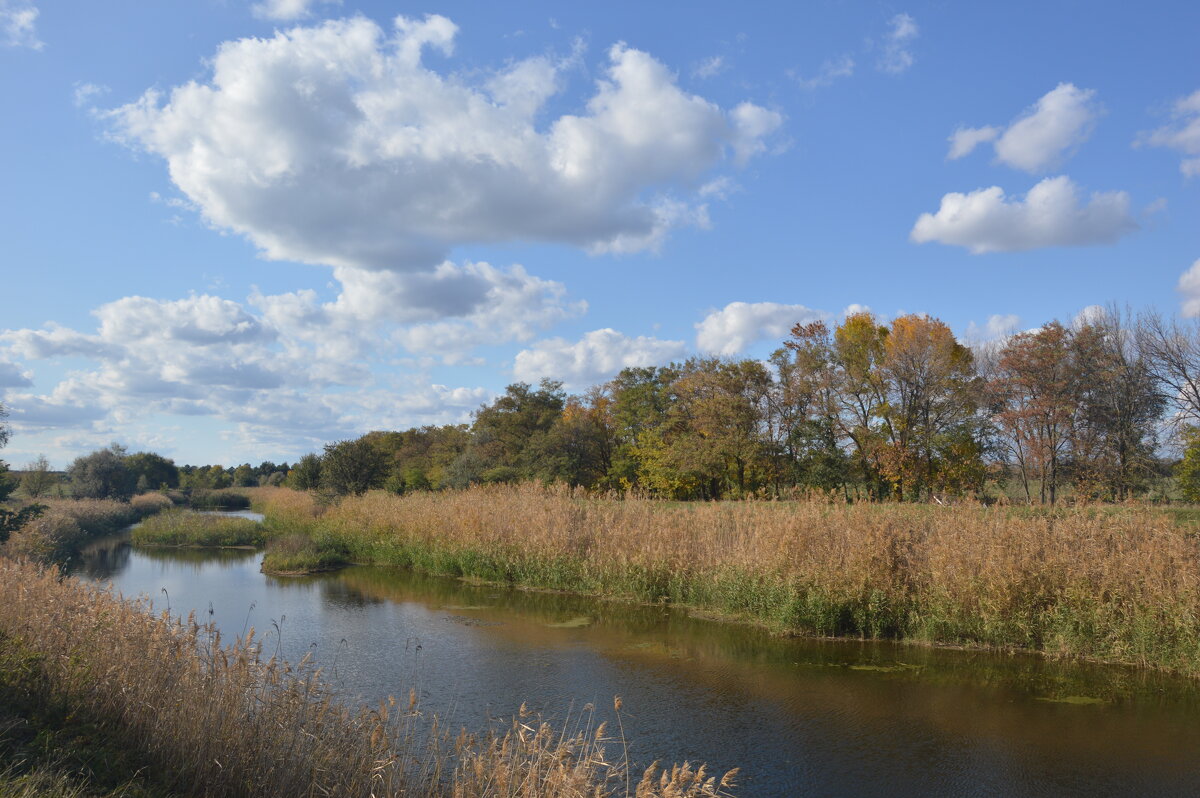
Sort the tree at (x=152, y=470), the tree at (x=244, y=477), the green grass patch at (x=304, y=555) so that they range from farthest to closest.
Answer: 1. the tree at (x=244, y=477)
2. the tree at (x=152, y=470)
3. the green grass patch at (x=304, y=555)

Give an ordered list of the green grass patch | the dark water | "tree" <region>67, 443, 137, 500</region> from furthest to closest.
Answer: "tree" <region>67, 443, 137, 500</region> → the green grass patch → the dark water

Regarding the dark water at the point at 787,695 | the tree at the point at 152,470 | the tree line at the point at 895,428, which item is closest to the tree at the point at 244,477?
the tree at the point at 152,470

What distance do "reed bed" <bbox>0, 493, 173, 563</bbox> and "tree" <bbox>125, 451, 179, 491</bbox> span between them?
57.7 ft

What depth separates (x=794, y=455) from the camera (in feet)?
111

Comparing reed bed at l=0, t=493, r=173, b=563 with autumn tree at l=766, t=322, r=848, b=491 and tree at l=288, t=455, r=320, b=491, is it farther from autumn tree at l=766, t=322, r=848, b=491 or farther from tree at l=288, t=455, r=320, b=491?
autumn tree at l=766, t=322, r=848, b=491

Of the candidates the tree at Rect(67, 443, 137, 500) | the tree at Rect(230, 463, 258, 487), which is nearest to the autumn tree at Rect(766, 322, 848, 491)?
the tree at Rect(67, 443, 137, 500)

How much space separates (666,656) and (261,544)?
24.0 meters

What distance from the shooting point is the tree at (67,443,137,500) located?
4606 cm

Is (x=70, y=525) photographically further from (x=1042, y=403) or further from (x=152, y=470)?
(x=152, y=470)

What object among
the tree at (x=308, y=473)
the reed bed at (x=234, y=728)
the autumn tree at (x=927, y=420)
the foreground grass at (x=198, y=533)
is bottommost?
the foreground grass at (x=198, y=533)

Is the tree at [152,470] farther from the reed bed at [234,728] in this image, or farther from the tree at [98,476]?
the reed bed at [234,728]

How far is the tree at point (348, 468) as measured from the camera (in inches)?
1350

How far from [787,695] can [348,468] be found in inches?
1123

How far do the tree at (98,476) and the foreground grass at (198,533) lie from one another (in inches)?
697
